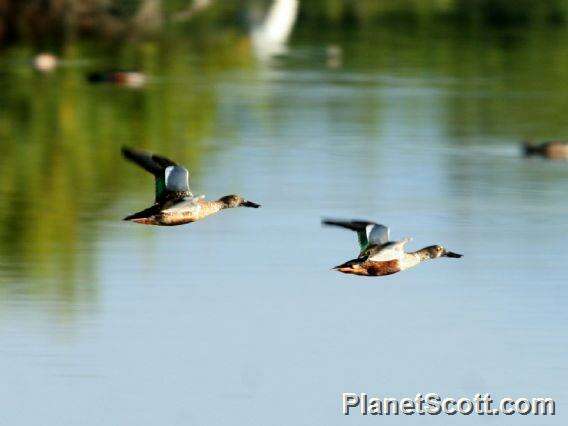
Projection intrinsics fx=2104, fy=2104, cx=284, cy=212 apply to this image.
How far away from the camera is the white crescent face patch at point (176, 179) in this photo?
11250 mm

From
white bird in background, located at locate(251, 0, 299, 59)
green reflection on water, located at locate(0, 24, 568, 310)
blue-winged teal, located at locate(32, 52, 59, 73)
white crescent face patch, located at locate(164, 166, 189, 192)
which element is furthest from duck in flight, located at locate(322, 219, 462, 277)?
white bird in background, located at locate(251, 0, 299, 59)

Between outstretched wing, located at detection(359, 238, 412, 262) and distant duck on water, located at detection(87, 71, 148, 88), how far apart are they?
34800 millimetres

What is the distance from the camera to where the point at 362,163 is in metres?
35.7

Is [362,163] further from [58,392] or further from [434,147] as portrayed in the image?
[58,392]

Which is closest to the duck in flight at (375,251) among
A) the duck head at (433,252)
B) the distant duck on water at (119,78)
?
the duck head at (433,252)

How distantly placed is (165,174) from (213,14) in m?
54.8

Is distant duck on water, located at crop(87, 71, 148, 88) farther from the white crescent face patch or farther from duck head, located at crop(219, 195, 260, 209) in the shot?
the white crescent face patch

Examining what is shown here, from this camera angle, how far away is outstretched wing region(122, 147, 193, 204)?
11219 millimetres

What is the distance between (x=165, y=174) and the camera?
37.2 feet

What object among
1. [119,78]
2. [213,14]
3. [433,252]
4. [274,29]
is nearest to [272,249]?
[433,252]

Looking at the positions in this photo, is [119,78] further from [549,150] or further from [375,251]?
[375,251]

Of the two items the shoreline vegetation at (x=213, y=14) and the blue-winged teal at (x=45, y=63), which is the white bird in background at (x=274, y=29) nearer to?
the shoreline vegetation at (x=213, y=14)

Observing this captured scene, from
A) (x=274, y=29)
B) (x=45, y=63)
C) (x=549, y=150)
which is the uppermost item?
(x=549, y=150)

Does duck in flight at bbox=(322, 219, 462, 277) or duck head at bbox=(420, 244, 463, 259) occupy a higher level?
duck in flight at bbox=(322, 219, 462, 277)
